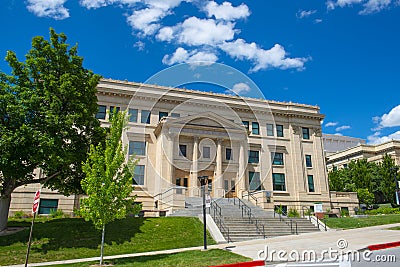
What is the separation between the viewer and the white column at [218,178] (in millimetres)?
33484

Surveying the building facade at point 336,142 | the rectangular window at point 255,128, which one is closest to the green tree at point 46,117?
the rectangular window at point 255,128

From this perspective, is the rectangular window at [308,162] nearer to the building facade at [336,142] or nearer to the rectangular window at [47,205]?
the rectangular window at [47,205]

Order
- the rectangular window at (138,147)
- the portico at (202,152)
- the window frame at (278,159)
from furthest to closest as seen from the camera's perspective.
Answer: the window frame at (278,159), the rectangular window at (138,147), the portico at (202,152)

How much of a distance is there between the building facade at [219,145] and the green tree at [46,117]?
8.64m

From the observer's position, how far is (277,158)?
1633 inches

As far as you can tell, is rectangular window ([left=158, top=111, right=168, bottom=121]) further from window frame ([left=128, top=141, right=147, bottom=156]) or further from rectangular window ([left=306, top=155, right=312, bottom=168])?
rectangular window ([left=306, top=155, right=312, bottom=168])

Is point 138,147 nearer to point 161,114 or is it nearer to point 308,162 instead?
point 161,114

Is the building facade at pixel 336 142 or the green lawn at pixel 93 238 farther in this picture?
the building facade at pixel 336 142

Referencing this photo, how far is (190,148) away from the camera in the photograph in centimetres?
3491

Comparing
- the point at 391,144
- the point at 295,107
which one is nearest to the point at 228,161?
the point at 295,107

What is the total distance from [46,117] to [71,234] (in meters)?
6.79

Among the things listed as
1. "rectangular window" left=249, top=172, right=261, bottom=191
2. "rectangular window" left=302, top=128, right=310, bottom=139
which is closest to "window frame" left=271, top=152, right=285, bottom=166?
"rectangular window" left=249, top=172, right=261, bottom=191

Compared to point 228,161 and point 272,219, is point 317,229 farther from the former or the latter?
point 228,161

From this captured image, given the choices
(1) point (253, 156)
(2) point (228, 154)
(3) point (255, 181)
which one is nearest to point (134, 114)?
(2) point (228, 154)
